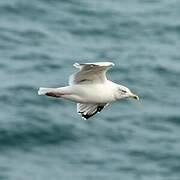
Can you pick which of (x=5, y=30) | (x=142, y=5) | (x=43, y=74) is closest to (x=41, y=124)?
(x=43, y=74)

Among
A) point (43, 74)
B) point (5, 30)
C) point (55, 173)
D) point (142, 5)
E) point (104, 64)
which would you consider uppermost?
point (142, 5)

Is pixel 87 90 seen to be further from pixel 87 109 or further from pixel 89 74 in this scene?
pixel 87 109

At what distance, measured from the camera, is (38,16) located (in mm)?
31703

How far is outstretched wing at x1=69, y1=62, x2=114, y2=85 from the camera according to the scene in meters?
12.3

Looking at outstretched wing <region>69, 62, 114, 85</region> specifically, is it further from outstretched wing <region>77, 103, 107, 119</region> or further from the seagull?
outstretched wing <region>77, 103, 107, 119</region>

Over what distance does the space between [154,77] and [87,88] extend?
14.9 meters

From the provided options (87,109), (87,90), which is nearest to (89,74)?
(87,90)

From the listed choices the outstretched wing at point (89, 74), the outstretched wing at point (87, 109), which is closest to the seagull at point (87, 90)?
the outstretched wing at point (89, 74)

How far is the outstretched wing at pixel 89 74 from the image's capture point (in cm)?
1227

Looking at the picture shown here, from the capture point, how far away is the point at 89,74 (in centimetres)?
1266

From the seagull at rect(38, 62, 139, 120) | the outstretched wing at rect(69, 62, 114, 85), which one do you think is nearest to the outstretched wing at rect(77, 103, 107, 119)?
the seagull at rect(38, 62, 139, 120)

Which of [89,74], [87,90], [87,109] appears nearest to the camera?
[89,74]

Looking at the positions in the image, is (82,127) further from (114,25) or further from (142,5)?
(142,5)

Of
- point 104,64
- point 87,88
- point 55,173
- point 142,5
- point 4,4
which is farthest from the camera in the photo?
point 142,5
